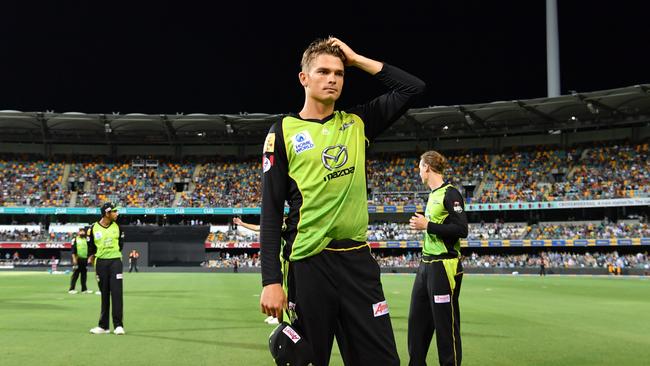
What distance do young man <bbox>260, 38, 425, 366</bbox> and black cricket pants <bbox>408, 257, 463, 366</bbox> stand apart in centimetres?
291

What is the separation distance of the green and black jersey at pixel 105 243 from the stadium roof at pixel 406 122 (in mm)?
45743

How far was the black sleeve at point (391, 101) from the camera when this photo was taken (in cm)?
407

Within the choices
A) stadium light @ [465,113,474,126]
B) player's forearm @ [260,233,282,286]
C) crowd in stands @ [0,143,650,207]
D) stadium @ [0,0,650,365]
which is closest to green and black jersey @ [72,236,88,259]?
stadium @ [0,0,650,365]

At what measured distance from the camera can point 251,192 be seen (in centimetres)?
6538

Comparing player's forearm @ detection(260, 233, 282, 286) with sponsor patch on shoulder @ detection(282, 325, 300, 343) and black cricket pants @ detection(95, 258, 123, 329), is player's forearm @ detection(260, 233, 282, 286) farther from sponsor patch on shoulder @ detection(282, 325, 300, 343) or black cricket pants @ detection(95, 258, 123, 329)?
black cricket pants @ detection(95, 258, 123, 329)

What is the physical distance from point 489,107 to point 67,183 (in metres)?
45.4

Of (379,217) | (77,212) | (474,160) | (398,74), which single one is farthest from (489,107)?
(398,74)

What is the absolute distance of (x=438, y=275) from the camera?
6.51 m

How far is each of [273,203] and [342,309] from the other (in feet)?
2.51

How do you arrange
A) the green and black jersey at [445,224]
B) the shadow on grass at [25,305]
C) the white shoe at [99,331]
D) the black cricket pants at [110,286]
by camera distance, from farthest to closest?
the shadow on grass at [25,305]
the black cricket pants at [110,286]
the white shoe at [99,331]
the green and black jersey at [445,224]

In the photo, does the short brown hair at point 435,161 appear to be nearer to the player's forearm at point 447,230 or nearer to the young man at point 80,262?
the player's forearm at point 447,230

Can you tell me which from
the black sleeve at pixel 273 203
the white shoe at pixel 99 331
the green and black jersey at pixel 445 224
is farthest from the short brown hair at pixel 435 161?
the white shoe at pixel 99 331

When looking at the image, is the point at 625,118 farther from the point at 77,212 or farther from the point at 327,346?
the point at 327,346

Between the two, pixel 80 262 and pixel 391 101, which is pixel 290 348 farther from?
pixel 80 262
